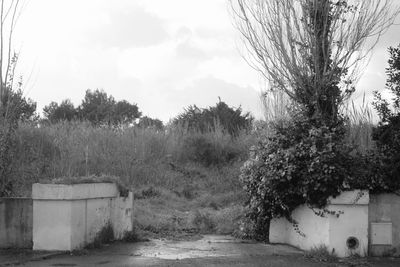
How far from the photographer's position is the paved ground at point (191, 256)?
978cm

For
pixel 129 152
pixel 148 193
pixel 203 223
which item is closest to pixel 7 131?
pixel 203 223

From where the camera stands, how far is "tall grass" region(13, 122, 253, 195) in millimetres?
22005

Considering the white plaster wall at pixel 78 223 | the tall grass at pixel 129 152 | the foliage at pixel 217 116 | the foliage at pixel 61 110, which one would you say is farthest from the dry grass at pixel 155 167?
the foliage at pixel 61 110

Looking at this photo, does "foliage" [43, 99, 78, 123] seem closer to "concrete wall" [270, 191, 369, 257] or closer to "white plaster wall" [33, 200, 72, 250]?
"white plaster wall" [33, 200, 72, 250]

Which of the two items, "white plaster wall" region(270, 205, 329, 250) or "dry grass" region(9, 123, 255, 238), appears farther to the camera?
"dry grass" region(9, 123, 255, 238)

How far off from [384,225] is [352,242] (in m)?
0.78

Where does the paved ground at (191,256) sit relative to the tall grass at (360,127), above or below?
below

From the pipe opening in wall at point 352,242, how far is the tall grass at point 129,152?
461 inches

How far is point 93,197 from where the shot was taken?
11.4m

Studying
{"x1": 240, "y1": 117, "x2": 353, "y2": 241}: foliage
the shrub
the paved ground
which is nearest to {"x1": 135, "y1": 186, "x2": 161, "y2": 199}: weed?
the shrub

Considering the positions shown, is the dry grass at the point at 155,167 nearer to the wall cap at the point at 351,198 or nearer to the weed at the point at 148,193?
the weed at the point at 148,193

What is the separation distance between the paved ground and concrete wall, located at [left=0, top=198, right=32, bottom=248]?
136cm

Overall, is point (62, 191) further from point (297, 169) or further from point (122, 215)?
point (297, 169)

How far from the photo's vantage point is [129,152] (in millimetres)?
25297
